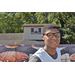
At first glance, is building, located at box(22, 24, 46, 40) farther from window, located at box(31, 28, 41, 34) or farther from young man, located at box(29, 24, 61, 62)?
young man, located at box(29, 24, 61, 62)

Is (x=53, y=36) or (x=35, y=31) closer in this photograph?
(x=53, y=36)

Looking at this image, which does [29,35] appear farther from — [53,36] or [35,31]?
[53,36]

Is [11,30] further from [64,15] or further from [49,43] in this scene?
[49,43]

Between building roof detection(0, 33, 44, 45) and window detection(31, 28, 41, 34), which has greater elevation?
window detection(31, 28, 41, 34)

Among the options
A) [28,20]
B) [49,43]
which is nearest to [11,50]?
[49,43]

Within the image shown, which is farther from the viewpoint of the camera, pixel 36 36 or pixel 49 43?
pixel 36 36

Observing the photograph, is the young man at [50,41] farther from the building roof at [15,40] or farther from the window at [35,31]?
the window at [35,31]

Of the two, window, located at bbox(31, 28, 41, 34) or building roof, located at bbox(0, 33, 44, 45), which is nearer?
building roof, located at bbox(0, 33, 44, 45)

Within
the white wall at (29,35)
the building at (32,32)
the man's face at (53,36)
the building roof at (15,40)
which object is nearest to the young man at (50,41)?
the man's face at (53,36)

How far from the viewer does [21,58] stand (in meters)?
3.32

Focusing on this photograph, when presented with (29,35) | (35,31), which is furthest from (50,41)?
(29,35)

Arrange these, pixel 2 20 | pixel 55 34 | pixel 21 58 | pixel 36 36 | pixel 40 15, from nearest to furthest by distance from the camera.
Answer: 1. pixel 55 34
2. pixel 21 58
3. pixel 36 36
4. pixel 40 15
5. pixel 2 20

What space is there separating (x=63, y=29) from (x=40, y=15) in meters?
5.63

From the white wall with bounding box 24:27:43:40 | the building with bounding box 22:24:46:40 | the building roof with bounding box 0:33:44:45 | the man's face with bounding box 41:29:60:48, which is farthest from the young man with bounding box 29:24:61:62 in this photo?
the white wall with bounding box 24:27:43:40
